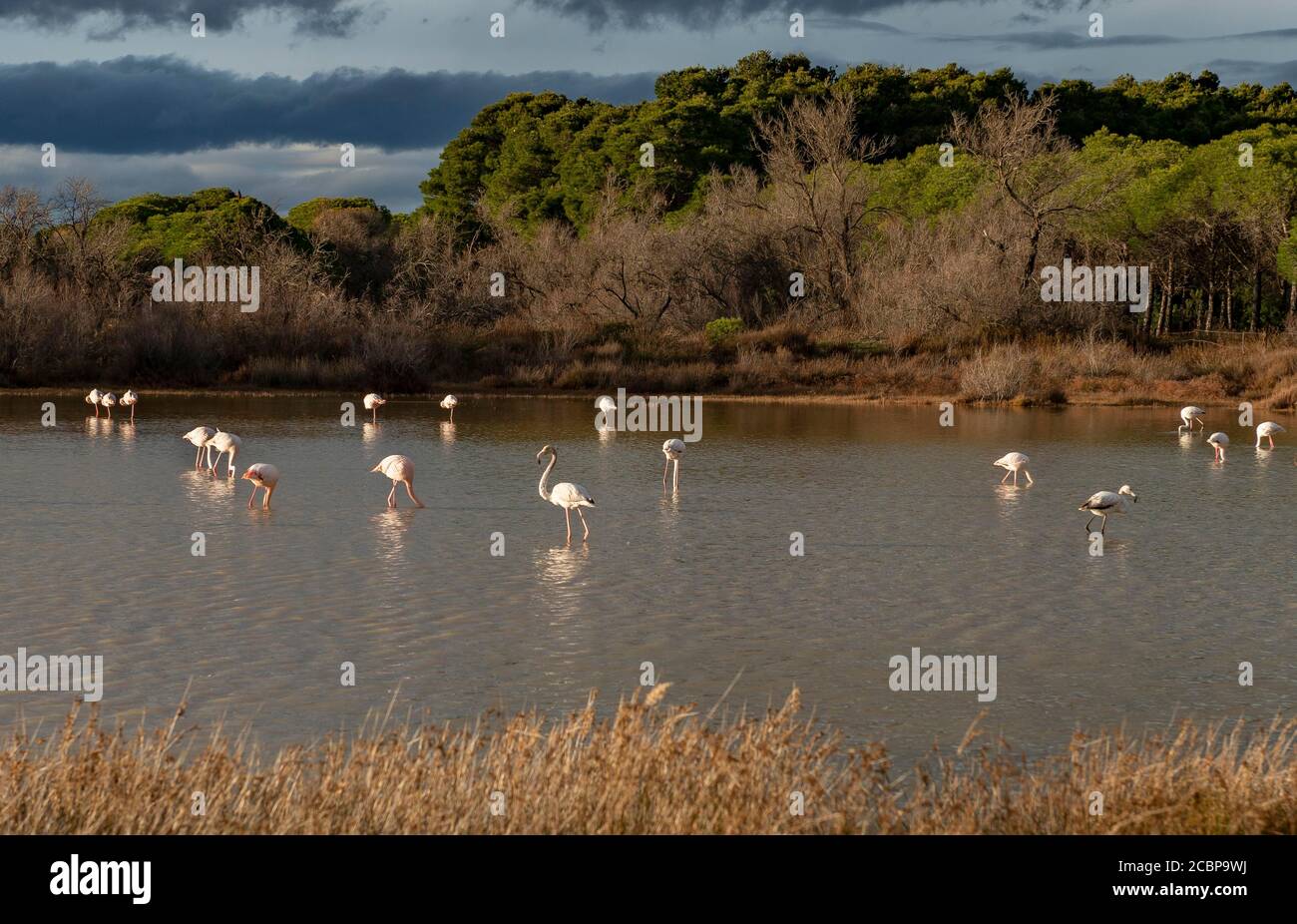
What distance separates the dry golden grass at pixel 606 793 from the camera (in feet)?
23.1

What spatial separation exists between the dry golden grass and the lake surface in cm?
232

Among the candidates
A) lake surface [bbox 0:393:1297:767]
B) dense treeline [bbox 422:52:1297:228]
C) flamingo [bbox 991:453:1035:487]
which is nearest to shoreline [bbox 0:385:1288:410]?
lake surface [bbox 0:393:1297:767]

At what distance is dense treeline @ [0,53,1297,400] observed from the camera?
47.8m

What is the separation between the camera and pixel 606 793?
722 centimetres

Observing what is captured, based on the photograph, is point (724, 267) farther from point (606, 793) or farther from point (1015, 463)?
point (606, 793)

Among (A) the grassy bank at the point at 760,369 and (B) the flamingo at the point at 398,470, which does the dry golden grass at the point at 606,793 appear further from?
(A) the grassy bank at the point at 760,369

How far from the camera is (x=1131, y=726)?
10602mm

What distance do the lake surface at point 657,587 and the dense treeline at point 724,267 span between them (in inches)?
772

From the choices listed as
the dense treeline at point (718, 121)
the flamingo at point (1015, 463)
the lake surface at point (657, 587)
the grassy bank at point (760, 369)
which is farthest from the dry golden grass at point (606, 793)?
the dense treeline at point (718, 121)

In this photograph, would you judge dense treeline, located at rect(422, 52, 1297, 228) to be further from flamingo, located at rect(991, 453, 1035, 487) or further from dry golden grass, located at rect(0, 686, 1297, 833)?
dry golden grass, located at rect(0, 686, 1297, 833)

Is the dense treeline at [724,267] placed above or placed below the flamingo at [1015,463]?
above

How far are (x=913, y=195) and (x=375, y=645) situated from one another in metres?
64.6

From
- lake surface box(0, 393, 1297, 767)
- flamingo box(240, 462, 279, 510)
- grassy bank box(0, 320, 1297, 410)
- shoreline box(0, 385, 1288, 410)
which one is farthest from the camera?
grassy bank box(0, 320, 1297, 410)

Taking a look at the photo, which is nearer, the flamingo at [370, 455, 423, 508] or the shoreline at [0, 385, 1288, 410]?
the flamingo at [370, 455, 423, 508]
